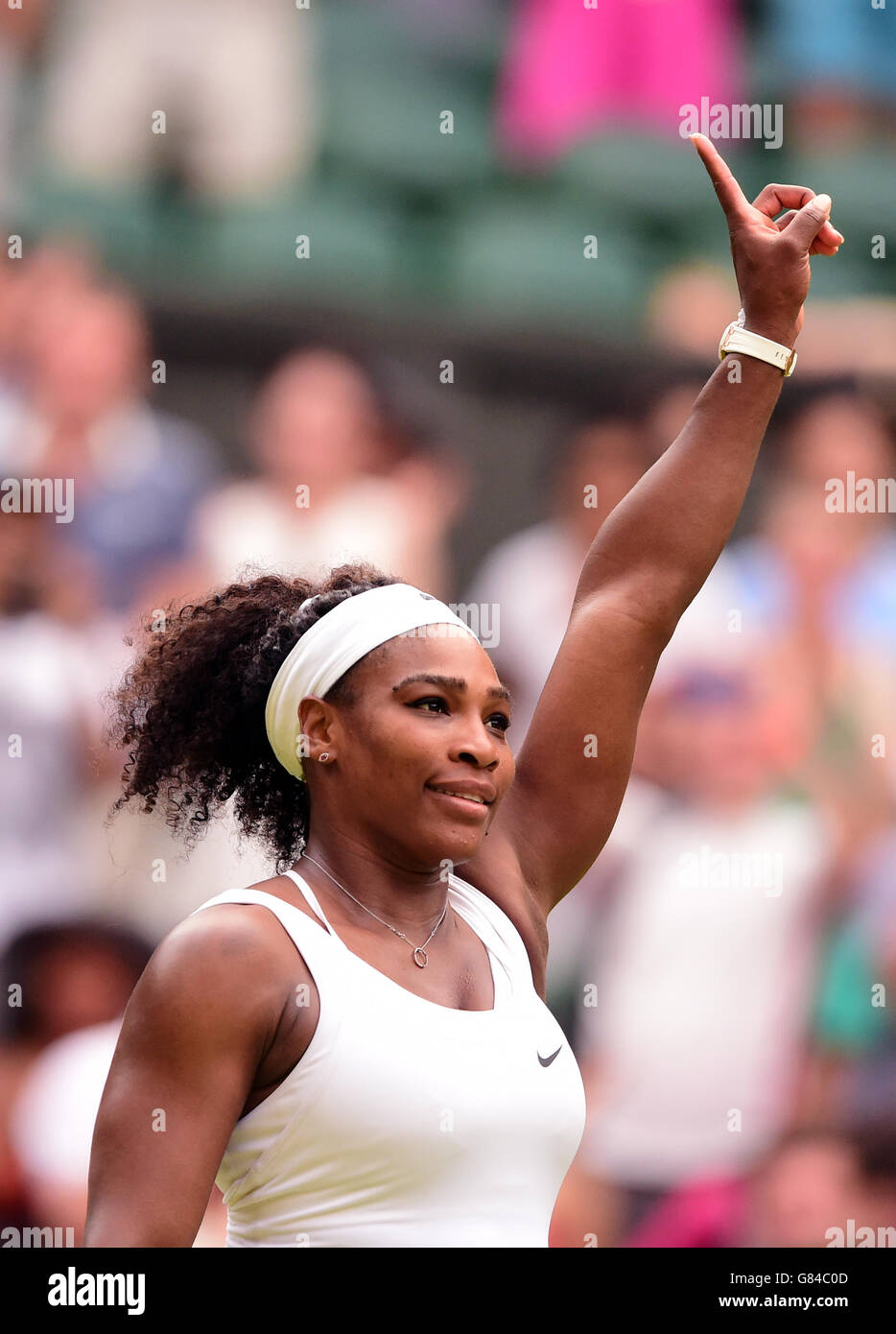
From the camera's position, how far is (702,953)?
13.5 feet

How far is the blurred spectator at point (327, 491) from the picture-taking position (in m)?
4.22

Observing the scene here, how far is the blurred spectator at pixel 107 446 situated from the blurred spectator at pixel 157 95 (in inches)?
25.3

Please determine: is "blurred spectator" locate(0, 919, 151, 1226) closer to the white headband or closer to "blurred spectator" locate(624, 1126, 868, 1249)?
"blurred spectator" locate(624, 1126, 868, 1249)

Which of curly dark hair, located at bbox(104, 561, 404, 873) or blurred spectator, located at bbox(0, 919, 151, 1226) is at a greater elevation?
curly dark hair, located at bbox(104, 561, 404, 873)

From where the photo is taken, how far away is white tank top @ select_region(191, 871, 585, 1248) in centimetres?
167

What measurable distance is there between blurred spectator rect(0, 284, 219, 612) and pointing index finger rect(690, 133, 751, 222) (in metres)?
2.24

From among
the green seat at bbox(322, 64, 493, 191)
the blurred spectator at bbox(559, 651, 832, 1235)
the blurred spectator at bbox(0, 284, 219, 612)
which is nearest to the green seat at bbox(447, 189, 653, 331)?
→ the green seat at bbox(322, 64, 493, 191)

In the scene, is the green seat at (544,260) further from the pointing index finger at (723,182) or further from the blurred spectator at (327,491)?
the pointing index finger at (723,182)

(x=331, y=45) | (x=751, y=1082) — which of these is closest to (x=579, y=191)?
(x=331, y=45)

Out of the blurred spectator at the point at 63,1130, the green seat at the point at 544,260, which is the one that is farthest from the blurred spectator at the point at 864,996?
the green seat at the point at 544,260

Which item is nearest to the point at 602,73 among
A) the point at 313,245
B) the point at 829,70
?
the point at 829,70

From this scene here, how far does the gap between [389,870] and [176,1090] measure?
0.38 m

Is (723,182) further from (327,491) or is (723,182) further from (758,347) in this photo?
(327,491)

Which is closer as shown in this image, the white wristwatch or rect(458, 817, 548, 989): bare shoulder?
rect(458, 817, 548, 989): bare shoulder
